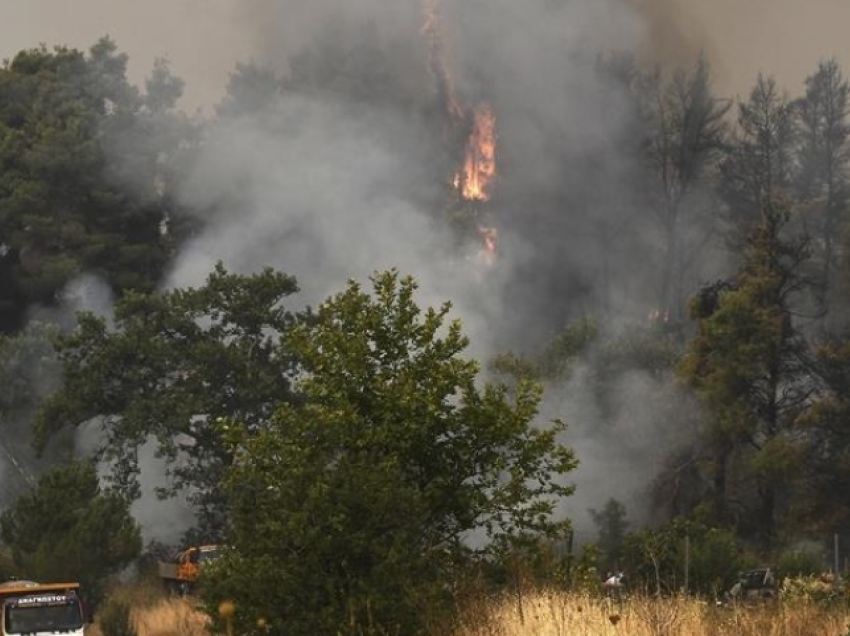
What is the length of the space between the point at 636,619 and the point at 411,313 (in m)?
9.75

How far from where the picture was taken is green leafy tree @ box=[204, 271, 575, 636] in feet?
66.2

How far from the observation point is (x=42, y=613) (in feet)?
107

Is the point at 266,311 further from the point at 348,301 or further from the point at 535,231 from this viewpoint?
the point at 535,231

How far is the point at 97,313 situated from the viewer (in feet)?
255

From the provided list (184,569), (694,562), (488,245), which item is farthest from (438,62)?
(694,562)

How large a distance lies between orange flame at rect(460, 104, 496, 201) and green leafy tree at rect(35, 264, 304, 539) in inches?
1446

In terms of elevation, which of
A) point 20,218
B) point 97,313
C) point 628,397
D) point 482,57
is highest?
point 482,57

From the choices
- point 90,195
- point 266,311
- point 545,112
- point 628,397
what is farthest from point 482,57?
point 266,311

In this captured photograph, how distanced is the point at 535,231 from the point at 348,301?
222ft

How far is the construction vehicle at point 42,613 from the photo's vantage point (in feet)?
106

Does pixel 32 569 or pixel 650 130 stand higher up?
pixel 650 130

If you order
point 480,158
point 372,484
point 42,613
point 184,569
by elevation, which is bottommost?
point 372,484

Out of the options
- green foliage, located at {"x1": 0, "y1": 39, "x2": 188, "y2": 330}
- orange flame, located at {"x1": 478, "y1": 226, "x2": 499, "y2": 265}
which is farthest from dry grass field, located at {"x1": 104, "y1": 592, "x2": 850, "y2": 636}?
orange flame, located at {"x1": 478, "y1": 226, "x2": 499, "y2": 265}

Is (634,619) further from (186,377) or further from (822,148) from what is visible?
(822,148)
